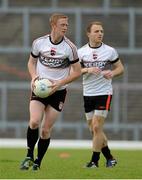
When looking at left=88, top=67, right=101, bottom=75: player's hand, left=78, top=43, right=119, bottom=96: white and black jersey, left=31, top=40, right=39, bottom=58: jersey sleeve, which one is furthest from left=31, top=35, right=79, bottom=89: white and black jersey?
left=78, top=43, right=119, bottom=96: white and black jersey

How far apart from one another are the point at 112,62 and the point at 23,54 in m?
11.8

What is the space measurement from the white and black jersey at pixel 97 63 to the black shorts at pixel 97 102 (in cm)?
6

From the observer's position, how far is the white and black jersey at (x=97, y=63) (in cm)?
1123

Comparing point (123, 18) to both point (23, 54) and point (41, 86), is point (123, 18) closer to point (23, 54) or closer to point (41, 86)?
point (23, 54)

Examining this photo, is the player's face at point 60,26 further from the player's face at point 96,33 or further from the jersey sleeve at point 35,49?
the player's face at point 96,33

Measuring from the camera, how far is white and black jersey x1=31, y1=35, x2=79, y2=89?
10.2 metres

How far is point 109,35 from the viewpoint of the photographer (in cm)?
2345

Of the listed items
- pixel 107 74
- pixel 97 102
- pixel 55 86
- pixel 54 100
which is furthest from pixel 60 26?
pixel 97 102

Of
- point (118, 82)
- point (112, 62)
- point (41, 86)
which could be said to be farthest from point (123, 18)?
point (41, 86)

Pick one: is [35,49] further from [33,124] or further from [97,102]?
[97,102]

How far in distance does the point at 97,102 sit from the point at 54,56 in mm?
1378

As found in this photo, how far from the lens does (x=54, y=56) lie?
33.3 feet

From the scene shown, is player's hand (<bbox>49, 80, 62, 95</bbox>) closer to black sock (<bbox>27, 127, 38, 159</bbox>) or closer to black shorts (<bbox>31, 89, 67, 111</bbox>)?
black shorts (<bbox>31, 89, 67, 111</bbox>)

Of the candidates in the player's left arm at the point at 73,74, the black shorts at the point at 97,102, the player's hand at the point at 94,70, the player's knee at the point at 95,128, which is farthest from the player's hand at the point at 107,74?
the player's left arm at the point at 73,74
